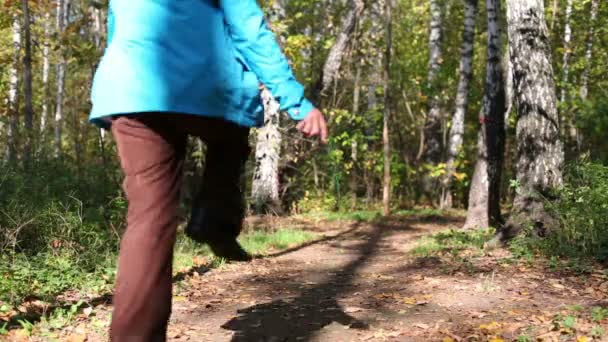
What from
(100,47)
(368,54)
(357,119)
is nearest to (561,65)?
(368,54)

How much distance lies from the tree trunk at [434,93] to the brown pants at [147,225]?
14.4 m

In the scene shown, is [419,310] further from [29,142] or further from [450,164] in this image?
[450,164]

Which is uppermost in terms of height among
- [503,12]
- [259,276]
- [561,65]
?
[503,12]

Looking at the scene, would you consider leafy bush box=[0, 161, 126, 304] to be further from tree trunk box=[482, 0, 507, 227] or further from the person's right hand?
tree trunk box=[482, 0, 507, 227]

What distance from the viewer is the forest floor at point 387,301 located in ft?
12.2

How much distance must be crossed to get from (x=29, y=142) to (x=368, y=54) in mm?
9620

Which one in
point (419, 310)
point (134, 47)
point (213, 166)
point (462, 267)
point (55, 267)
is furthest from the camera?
point (462, 267)

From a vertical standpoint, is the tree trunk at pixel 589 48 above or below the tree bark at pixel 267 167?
above

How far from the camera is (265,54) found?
2.46 meters

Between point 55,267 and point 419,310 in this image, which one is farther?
point 55,267

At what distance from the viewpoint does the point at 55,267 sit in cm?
510

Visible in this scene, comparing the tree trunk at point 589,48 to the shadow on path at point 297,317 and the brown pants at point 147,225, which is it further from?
the brown pants at point 147,225

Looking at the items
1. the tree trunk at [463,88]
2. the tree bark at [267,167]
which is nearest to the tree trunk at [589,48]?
the tree trunk at [463,88]

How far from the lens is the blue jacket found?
7.70 feet
